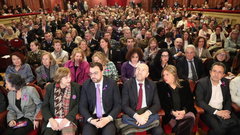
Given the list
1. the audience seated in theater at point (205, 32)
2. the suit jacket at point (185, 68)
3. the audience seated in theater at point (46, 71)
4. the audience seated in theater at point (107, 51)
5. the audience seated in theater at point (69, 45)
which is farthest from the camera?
the audience seated in theater at point (205, 32)

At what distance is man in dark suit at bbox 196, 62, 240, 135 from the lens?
2143 millimetres

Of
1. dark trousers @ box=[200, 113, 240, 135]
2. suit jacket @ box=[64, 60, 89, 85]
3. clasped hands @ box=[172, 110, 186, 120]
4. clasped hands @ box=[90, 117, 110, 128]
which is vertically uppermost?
suit jacket @ box=[64, 60, 89, 85]

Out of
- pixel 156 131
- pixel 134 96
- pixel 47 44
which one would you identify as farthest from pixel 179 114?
pixel 47 44

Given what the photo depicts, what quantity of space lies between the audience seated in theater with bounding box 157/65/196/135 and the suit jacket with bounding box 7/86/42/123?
5.29 feet

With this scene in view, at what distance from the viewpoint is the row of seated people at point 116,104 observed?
198cm

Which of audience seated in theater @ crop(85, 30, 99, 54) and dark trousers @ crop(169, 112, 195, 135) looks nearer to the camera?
dark trousers @ crop(169, 112, 195, 135)

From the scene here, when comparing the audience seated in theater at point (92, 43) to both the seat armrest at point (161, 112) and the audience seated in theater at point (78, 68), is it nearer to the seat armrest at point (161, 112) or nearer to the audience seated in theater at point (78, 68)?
the audience seated in theater at point (78, 68)

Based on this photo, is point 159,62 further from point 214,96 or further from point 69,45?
point 69,45

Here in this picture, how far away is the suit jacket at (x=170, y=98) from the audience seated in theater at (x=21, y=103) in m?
1.58

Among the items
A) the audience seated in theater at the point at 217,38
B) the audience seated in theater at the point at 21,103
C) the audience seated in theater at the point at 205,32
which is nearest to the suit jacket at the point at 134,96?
the audience seated in theater at the point at 21,103

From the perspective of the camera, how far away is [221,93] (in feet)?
7.45

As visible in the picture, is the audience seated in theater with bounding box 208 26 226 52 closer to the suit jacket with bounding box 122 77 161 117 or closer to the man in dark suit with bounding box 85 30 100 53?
the man in dark suit with bounding box 85 30 100 53

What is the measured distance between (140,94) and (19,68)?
2189 mm

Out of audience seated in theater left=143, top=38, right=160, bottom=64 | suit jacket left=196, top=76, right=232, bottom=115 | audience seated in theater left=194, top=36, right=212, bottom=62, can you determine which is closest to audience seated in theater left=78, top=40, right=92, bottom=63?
audience seated in theater left=143, top=38, right=160, bottom=64
